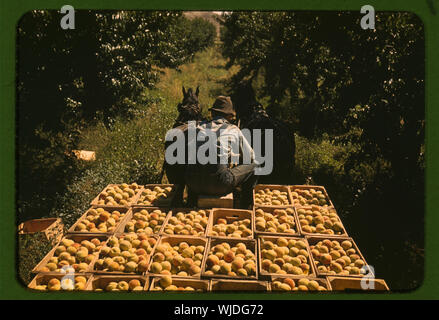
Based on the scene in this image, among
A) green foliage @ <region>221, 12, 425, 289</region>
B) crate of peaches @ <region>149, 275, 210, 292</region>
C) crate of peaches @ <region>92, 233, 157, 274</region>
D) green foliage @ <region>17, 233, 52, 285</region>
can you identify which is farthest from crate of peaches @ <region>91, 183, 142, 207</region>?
green foliage @ <region>221, 12, 425, 289</region>

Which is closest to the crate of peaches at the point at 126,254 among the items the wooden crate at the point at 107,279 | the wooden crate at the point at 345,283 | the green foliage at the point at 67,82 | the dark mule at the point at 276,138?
the wooden crate at the point at 107,279

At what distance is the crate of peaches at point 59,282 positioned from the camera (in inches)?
124

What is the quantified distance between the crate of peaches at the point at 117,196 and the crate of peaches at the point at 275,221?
74.1 inches

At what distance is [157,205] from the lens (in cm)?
477

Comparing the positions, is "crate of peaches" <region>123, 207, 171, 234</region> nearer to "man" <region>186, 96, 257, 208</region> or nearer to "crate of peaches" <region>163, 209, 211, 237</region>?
"crate of peaches" <region>163, 209, 211, 237</region>

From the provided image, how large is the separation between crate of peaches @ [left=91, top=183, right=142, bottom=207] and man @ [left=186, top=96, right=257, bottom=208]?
99cm

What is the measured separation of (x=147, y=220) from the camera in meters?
4.46

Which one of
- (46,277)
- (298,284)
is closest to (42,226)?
(46,277)

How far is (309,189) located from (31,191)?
4.59m

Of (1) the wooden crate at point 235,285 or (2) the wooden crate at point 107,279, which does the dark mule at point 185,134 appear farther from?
(1) the wooden crate at point 235,285

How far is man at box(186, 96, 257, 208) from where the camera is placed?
466 cm
